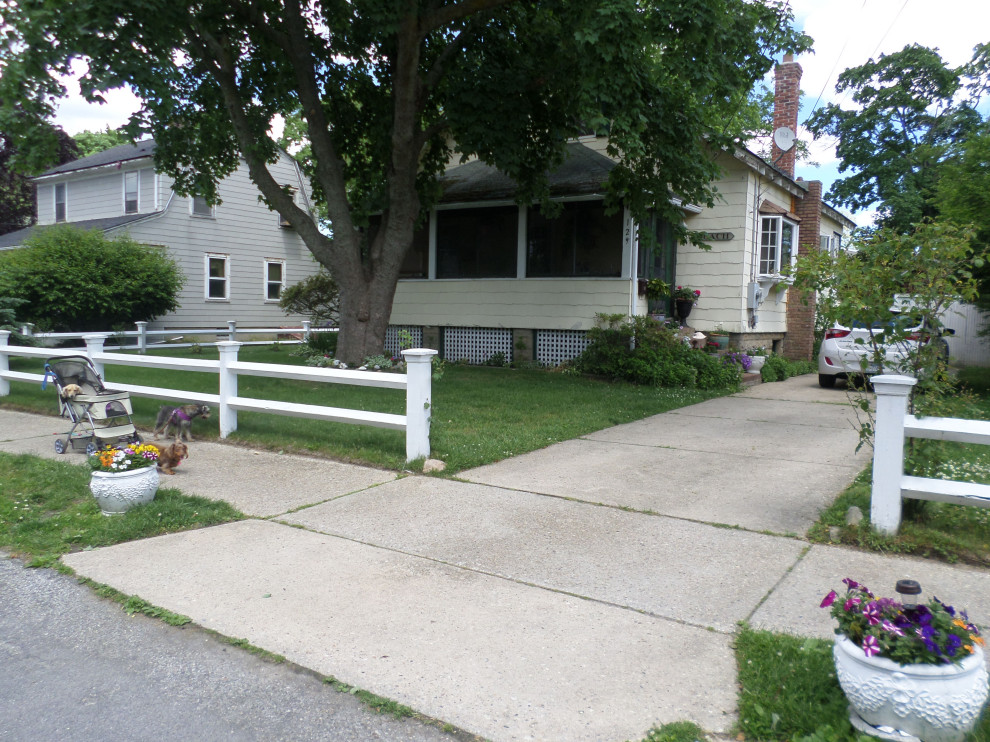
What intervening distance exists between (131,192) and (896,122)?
2985 cm

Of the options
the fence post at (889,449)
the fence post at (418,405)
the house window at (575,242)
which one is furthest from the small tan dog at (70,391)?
the house window at (575,242)

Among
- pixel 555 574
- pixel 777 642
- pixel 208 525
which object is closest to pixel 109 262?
pixel 208 525

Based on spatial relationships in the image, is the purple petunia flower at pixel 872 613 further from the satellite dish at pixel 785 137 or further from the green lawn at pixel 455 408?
the satellite dish at pixel 785 137

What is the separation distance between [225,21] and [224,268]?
559 inches

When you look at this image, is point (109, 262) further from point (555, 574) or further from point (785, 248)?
point (555, 574)

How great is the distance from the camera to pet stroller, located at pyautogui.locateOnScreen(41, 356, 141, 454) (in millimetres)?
7344

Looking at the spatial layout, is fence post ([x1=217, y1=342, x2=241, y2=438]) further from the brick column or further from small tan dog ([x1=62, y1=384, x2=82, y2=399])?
the brick column

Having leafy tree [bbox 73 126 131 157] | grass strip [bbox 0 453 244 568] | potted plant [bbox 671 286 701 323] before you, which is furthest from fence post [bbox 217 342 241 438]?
leafy tree [bbox 73 126 131 157]

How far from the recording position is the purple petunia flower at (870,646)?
8.64 ft

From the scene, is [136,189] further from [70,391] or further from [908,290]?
[908,290]

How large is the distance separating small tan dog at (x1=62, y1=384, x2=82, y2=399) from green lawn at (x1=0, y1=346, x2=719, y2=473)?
1.36 m

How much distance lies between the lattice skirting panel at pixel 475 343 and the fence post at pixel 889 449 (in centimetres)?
1117

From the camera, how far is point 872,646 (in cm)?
264

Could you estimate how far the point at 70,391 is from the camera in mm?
7680
